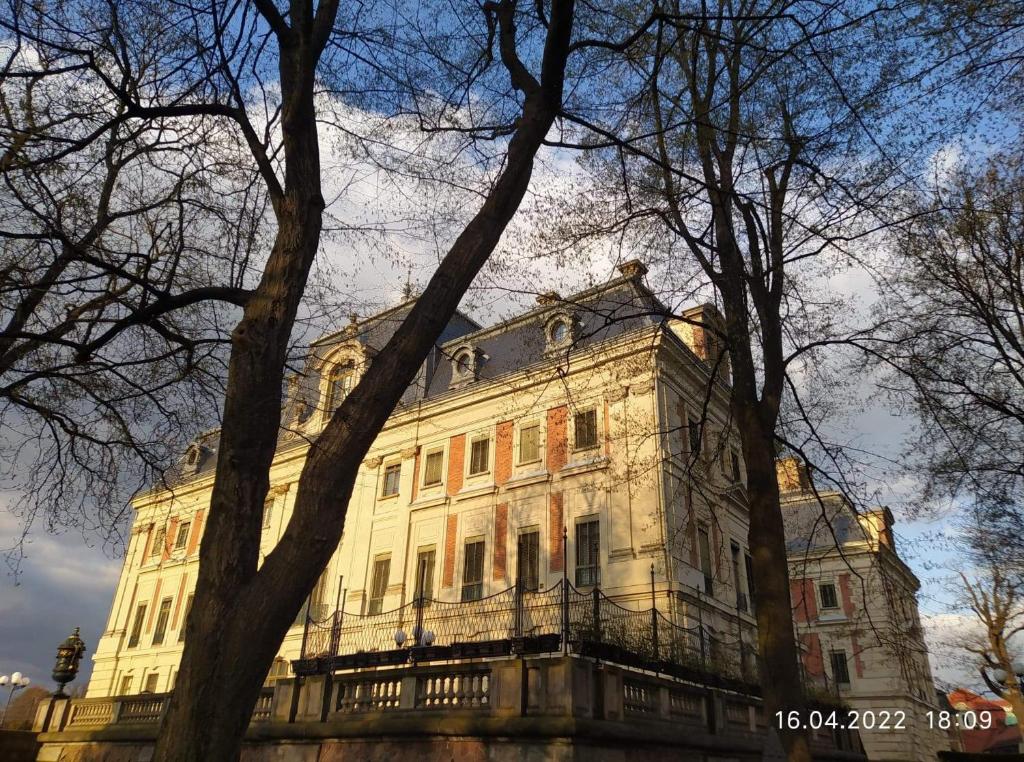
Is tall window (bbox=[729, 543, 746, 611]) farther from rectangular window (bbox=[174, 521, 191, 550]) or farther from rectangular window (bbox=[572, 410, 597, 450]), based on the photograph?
rectangular window (bbox=[174, 521, 191, 550])

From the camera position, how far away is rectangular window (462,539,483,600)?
2161cm

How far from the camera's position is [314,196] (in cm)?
533

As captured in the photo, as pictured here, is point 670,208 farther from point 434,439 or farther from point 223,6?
point 434,439

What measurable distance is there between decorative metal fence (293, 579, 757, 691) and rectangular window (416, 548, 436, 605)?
0.55 m

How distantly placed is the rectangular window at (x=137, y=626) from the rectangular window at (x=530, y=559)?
20.9 metres

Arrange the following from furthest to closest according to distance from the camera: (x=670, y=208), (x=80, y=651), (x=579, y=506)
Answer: (x=579, y=506) < (x=80, y=651) < (x=670, y=208)

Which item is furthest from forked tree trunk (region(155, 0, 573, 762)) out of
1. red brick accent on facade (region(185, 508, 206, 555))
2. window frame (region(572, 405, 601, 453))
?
red brick accent on facade (region(185, 508, 206, 555))

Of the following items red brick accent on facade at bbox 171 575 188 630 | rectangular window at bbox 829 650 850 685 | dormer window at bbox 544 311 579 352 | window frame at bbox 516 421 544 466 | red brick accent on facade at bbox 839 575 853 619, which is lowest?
rectangular window at bbox 829 650 850 685

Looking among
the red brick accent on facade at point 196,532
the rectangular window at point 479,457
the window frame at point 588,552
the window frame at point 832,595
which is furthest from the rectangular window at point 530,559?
the window frame at point 832,595

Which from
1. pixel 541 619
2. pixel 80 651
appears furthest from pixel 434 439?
pixel 80 651

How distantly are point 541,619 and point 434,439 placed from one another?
28.7 feet

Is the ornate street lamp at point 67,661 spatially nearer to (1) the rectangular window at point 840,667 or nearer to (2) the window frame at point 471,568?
(2) the window frame at point 471,568

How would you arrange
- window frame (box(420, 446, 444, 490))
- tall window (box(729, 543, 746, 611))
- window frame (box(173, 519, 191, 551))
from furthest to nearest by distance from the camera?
window frame (box(173, 519, 191, 551)) < window frame (box(420, 446, 444, 490)) < tall window (box(729, 543, 746, 611))

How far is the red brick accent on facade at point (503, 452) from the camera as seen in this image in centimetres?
2278
